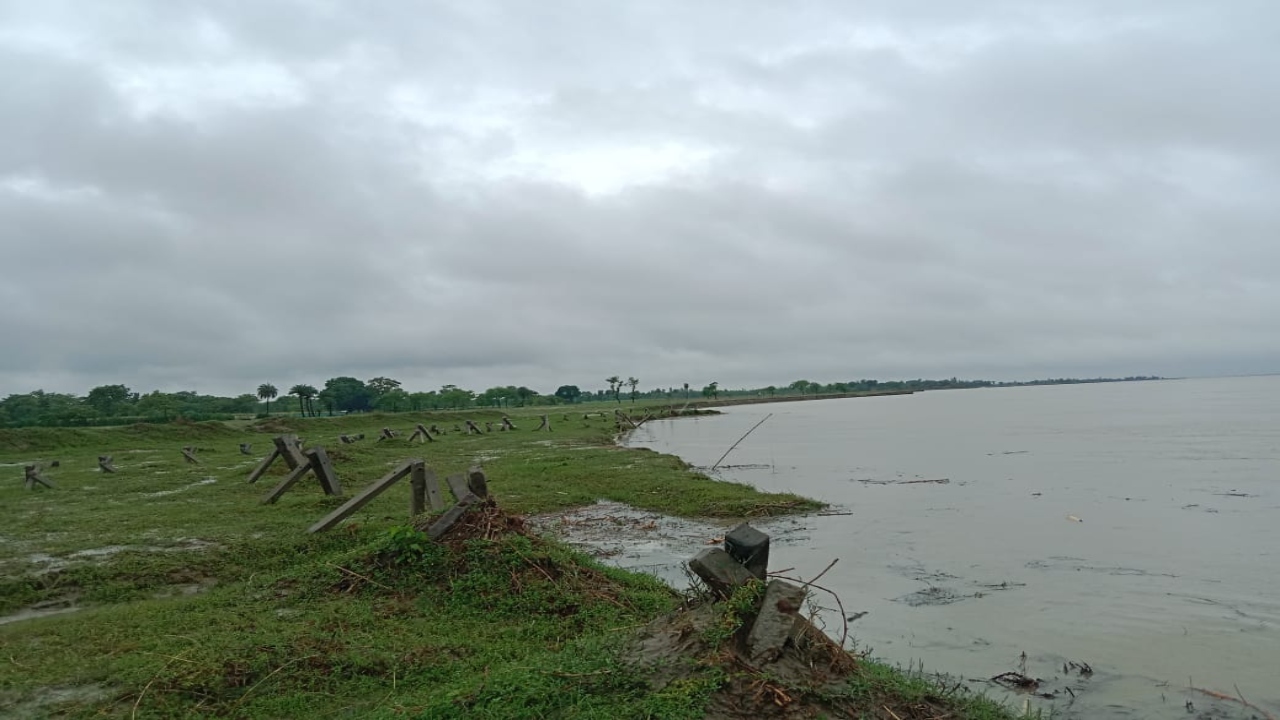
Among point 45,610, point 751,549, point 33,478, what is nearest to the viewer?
point 751,549

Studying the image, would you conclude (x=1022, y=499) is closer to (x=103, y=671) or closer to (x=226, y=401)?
(x=103, y=671)

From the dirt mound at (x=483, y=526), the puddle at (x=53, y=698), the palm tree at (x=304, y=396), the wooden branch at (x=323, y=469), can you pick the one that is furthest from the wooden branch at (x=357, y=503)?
the palm tree at (x=304, y=396)

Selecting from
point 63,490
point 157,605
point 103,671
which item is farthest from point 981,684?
point 63,490

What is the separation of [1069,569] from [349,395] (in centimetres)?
10363

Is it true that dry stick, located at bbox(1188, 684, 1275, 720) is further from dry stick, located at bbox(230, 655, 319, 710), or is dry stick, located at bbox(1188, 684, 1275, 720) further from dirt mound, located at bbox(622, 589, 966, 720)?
dry stick, located at bbox(230, 655, 319, 710)

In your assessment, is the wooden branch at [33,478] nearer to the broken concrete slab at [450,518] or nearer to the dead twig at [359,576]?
the dead twig at [359,576]

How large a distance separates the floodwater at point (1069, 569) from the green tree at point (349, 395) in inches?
3408

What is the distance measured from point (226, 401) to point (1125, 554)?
105 meters

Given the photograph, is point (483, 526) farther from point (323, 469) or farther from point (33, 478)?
point (33, 478)

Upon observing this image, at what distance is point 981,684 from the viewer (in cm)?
737

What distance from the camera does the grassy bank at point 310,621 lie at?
5336mm

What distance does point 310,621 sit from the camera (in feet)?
24.1

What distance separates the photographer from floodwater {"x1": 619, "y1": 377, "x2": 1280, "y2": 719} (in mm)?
7828

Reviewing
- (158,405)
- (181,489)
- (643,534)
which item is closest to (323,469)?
(643,534)
